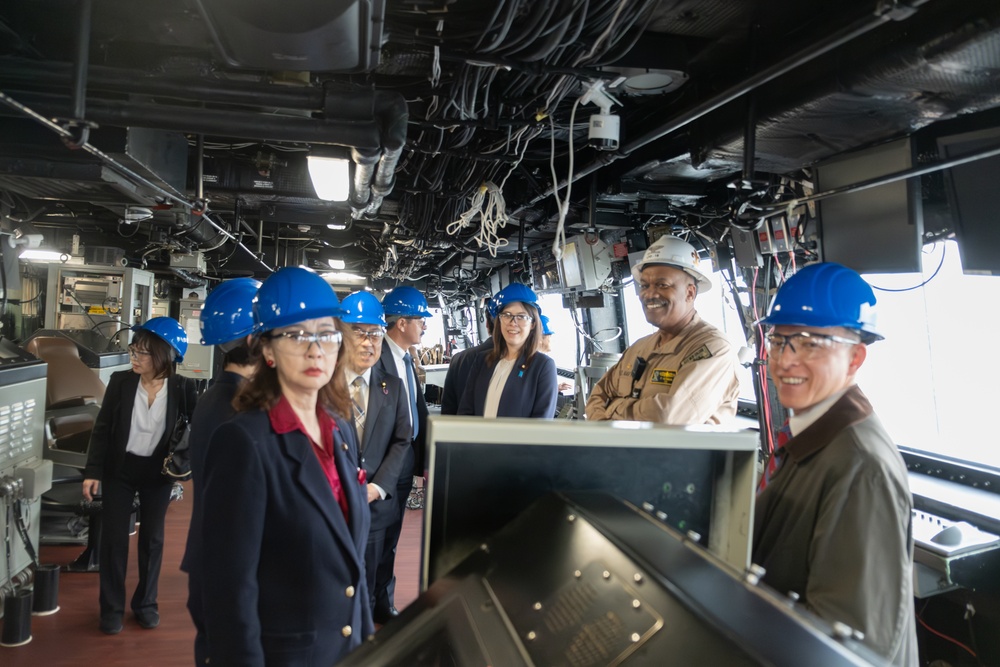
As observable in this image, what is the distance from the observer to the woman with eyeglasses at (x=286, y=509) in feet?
4.91

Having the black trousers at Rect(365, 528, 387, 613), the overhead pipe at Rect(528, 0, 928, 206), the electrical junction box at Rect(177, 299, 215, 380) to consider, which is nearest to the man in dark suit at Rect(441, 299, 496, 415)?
the black trousers at Rect(365, 528, 387, 613)

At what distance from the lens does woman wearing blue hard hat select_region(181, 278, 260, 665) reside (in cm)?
176

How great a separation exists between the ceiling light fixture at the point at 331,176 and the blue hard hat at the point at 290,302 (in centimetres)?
151

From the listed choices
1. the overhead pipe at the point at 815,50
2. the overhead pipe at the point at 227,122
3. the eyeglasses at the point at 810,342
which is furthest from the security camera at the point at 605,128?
the eyeglasses at the point at 810,342

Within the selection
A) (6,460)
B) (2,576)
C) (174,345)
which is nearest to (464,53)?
(174,345)

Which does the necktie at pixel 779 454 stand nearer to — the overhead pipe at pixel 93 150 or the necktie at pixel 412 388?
the necktie at pixel 412 388

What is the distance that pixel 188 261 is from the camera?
7.77 meters

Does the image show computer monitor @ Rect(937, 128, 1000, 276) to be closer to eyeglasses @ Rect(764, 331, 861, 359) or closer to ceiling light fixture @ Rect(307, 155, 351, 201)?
eyeglasses @ Rect(764, 331, 861, 359)

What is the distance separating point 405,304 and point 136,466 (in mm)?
1805

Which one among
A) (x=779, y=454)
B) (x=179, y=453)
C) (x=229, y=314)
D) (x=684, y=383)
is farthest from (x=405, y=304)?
(x=779, y=454)

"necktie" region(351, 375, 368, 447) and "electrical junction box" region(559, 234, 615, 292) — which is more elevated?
"electrical junction box" region(559, 234, 615, 292)

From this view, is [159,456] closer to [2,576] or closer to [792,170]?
[2,576]

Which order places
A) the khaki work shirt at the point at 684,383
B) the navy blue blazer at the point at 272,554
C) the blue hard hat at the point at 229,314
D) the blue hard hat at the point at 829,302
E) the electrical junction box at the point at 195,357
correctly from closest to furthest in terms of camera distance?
the navy blue blazer at the point at 272,554, the blue hard hat at the point at 829,302, the khaki work shirt at the point at 684,383, the blue hard hat at the point at 229,314, the electrical junction box at the point at 195,357

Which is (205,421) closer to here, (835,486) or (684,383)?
(684,383)
